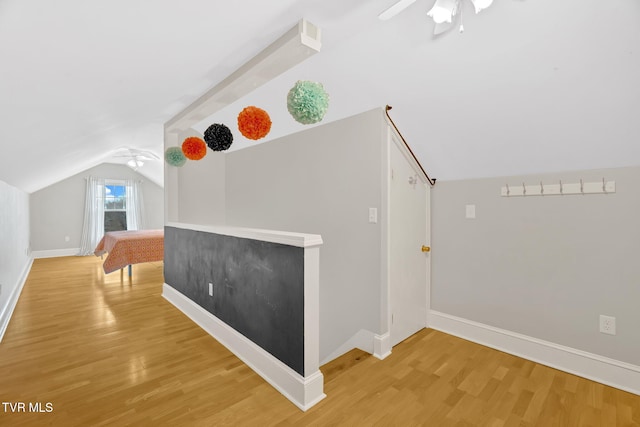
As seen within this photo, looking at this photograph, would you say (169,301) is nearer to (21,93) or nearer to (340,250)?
(340,250)

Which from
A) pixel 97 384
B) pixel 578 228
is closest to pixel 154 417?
pixel 97 384

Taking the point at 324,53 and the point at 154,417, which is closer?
the point at 154,417

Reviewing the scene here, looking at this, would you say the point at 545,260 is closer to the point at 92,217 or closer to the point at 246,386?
the point at 246,386

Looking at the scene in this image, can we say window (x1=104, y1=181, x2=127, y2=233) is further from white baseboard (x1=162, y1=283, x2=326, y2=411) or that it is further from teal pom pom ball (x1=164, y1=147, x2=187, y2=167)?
white baseboard (x1=162, y1=283, x2=326, y2=411)

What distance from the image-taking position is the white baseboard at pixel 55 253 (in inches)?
263

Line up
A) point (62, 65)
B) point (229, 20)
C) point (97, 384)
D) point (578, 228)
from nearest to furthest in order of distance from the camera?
point (62, 65), point (229, 20), point (97, 384), point (578, 228)

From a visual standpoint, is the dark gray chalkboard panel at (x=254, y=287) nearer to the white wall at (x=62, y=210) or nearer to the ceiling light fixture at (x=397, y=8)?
the ceiling light fixture at (x=397, y=8)

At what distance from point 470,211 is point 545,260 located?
67cm

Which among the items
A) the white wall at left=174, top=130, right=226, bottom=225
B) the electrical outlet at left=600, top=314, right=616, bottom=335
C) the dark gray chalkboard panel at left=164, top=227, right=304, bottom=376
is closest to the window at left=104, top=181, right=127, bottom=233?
the white wall at left=174, top=130, right=226, bottom=225

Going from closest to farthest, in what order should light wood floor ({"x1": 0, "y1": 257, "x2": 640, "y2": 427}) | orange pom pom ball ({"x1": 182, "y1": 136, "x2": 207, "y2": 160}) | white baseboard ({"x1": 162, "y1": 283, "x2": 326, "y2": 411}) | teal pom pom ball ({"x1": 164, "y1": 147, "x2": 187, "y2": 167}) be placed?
light wood floor ({"x1": 0, "y1": 257, "x2": 640, "y2": 427})
white baseboard ({"x1": 162, "y1": 283, "x2": 326, "y2": 411})
orange pom pom ball ({"x1": 182, "y1": 136, "x2": 207, "y2": 160})
teal pom pom ball ({"x1": 164, "y1": 147, "x2": 187, "y2": 167})

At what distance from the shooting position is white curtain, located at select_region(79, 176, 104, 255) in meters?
7.14

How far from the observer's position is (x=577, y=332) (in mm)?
2119

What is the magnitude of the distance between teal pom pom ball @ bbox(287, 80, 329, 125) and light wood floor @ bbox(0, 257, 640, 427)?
5.74ft

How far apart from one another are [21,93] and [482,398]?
3.19 metres
